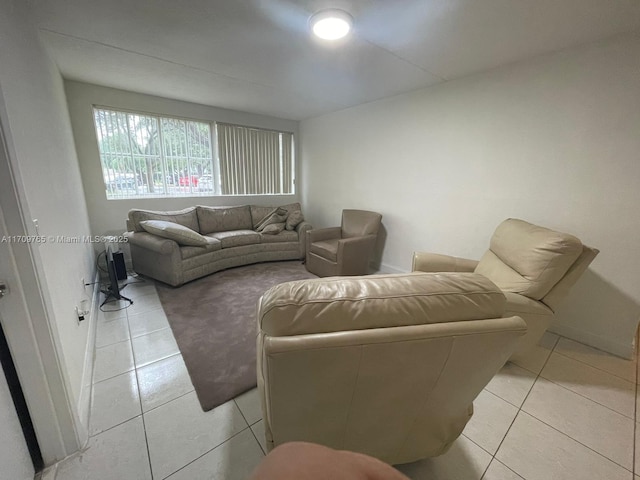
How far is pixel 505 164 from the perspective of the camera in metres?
2.37

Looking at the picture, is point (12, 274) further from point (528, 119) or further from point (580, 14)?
point (528, 119)

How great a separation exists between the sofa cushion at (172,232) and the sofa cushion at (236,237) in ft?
1.50

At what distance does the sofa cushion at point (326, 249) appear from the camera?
3.10 metres

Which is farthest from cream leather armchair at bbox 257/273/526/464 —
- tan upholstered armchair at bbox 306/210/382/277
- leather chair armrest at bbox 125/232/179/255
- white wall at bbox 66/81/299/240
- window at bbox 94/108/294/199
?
window at bbox 94/108/294/199

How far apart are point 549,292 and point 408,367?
1.41 metres

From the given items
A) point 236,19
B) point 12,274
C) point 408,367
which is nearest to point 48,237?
point 12,274

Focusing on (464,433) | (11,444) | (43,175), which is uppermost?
(43,175)

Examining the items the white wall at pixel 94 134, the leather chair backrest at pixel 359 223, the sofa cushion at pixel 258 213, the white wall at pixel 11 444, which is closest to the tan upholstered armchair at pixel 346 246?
the leather chair backrest at pixel 359 223

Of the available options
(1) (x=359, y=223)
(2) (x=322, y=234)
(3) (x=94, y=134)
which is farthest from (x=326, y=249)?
(3) (x=94, y=134)

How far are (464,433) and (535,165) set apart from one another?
219cm

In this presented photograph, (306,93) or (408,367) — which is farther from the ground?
(306,93)

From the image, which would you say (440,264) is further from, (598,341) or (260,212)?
(260,212)

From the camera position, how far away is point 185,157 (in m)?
3.87

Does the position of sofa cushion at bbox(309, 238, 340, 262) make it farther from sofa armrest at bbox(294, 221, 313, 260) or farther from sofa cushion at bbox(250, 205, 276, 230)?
sofa cushion at bbox(250, 205, 276, 230)
